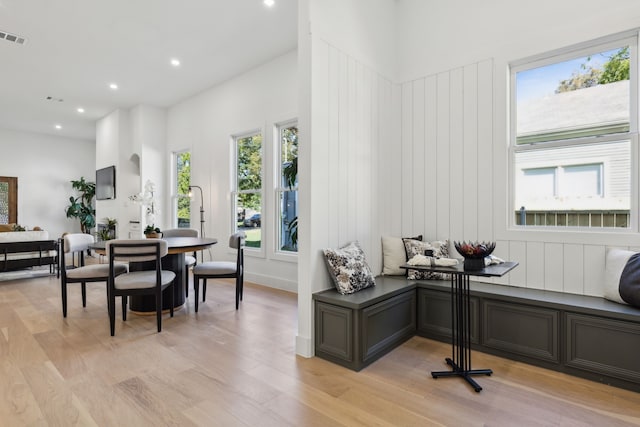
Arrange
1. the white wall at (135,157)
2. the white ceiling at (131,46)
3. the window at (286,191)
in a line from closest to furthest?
the white ceiling at (131,46) → the window at (286,191) → the white wall at (135,157)

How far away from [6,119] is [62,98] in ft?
9.24

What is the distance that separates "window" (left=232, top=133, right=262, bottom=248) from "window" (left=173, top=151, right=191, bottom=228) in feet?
5.38

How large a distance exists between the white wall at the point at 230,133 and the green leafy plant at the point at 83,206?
445 centimetres

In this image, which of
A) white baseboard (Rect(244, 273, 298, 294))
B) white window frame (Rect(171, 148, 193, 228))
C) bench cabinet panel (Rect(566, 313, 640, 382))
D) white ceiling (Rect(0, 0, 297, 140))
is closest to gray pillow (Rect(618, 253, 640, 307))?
bench cabinet panel (Rect(566, 313, 640, 382))

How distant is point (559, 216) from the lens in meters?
2.95

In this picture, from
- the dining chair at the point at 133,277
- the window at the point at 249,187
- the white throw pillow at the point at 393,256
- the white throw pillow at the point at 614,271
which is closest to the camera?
the white throw pillow at the point at 614,271

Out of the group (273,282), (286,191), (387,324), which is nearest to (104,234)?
(273,282)

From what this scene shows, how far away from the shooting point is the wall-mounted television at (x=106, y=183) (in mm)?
7961

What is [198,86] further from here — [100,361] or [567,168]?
[567,168]

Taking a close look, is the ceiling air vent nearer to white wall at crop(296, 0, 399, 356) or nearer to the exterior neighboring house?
white wall at crop(296, 0, 399, 356)

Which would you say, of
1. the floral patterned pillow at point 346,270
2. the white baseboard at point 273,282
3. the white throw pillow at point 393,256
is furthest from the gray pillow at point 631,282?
the white baseboard at point 273,282

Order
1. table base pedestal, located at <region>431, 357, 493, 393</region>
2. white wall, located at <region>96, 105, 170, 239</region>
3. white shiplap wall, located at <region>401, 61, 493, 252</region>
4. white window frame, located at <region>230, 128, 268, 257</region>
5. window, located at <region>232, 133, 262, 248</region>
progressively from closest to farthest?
table base pedestal, located at <region>431, 357, 493, 393</region>, white shiplap wall, located at <region>401, 61, 493, 252</region>, white window frame, located at <region>230, 128, 268, 257</region>, window, located at <region>232, 133, 262, 248</region>, white wall, located at <region>96, 105, 170, 239</region>

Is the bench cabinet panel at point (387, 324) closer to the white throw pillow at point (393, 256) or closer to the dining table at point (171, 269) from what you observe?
the white throw pillow at point (393, 256)

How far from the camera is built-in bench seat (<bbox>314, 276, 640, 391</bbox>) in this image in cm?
223
